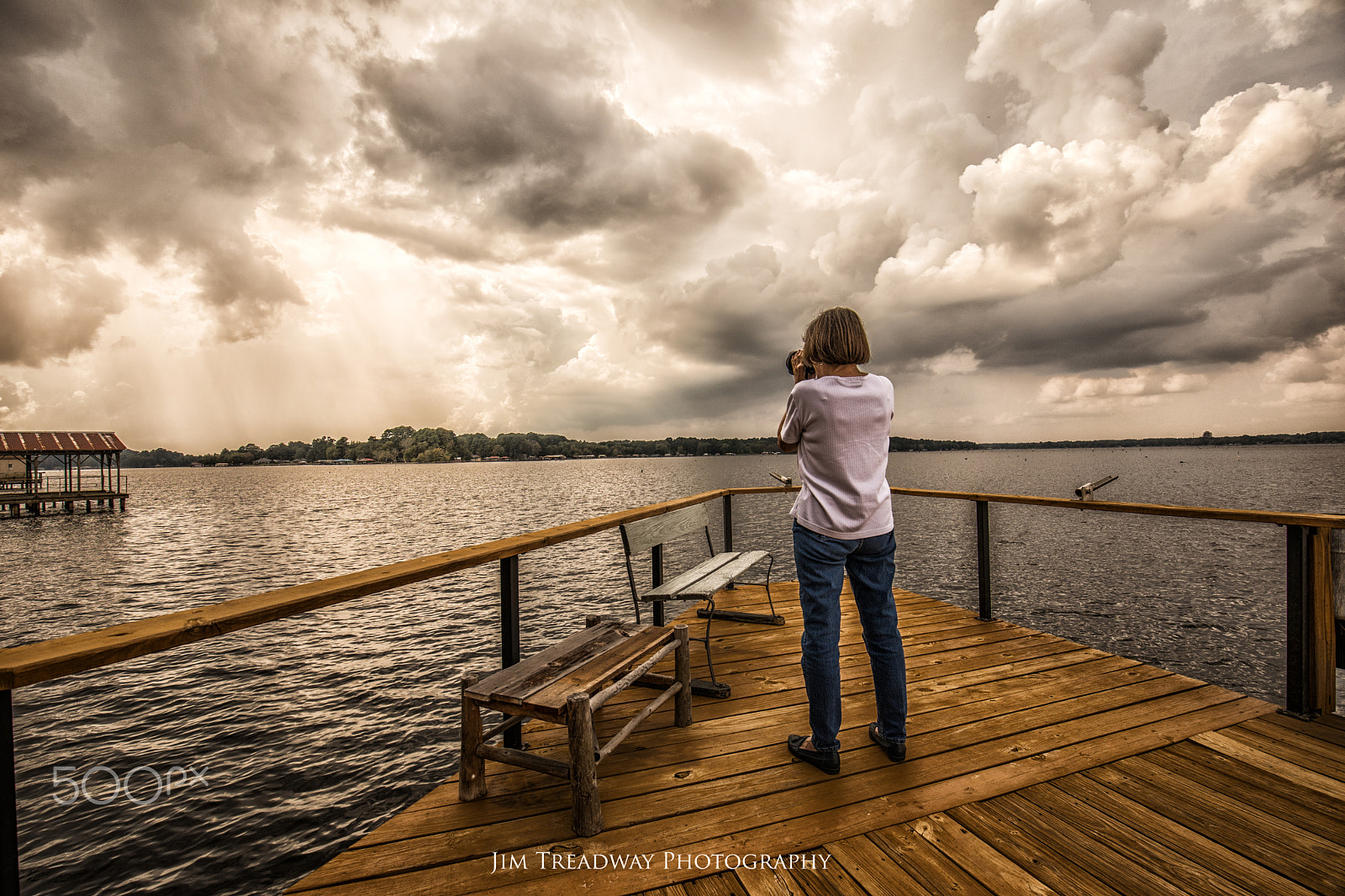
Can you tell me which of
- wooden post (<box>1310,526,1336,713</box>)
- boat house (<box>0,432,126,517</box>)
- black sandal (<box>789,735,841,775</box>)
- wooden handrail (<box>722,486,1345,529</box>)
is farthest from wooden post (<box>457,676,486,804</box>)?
boat house (<box>0,432,126,517</box>)

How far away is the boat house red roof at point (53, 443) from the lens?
36.8 m

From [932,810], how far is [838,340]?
72.3 inches

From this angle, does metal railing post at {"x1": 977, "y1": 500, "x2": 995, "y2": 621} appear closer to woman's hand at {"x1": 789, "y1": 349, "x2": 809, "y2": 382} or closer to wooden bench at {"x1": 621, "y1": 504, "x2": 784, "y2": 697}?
wooden bench at {"x1": 621, "y1": 504, "x2": 784, "y2": 697}

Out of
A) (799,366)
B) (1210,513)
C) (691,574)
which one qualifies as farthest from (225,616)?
(1210,513)

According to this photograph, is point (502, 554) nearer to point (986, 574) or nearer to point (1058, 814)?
point (1058, 814)

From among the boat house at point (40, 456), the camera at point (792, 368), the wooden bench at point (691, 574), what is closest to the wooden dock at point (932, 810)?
the wooden bench at point (691, 574)

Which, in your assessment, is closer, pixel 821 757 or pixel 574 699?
pixel 574 699

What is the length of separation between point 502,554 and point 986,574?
3.93 metres

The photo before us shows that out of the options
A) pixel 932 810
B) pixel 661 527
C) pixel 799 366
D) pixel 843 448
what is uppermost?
pixel 799 366

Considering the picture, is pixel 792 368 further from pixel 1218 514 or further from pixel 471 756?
pixel 1218 514

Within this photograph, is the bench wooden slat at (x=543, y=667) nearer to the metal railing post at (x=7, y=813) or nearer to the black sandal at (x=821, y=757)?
the black sandal at (x=821, y=757)

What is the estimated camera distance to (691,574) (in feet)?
13.3

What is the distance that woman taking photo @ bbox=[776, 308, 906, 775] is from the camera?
214 cm

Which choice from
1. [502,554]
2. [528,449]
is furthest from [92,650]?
[528,449]
